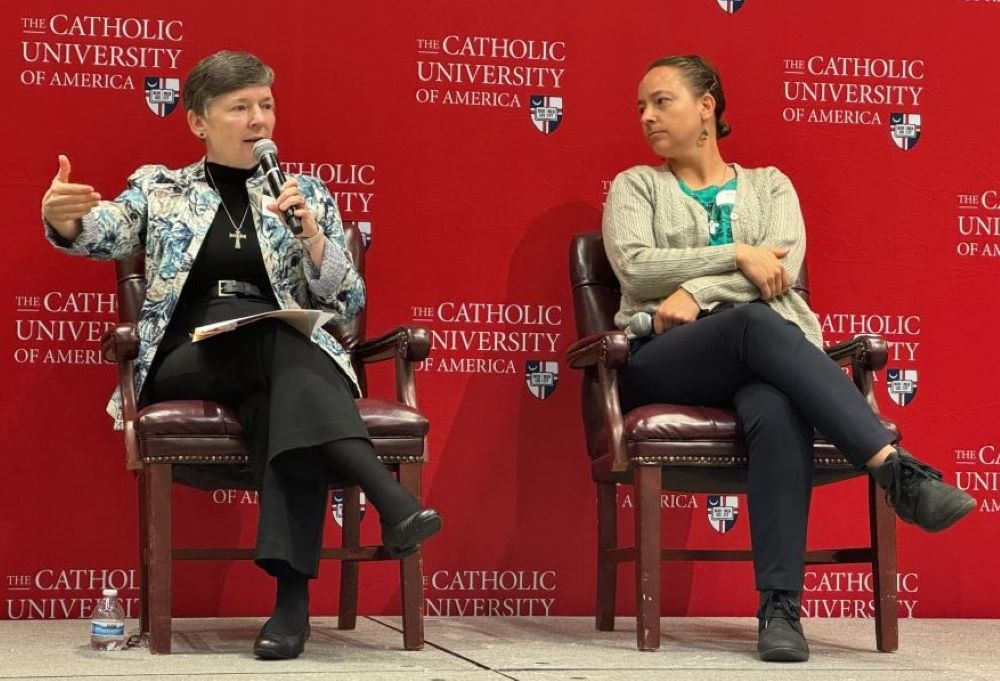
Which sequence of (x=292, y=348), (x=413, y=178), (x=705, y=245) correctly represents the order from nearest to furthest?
(x=292, y=348)
(x=705, y=245)
(x=413, y=178)

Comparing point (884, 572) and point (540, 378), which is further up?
point (540, 378)

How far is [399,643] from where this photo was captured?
11.5 feet

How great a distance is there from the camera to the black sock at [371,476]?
3.06 metres

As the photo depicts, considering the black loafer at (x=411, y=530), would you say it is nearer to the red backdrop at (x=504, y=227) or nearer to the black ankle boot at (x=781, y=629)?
the black ankle boot at (x=781, y=629)

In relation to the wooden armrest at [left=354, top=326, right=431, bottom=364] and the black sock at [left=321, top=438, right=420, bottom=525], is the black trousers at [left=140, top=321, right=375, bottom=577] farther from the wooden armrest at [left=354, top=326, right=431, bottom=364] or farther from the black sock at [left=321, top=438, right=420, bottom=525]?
the wooden armrest at [left=354, top=326, right=431, bottom=364]

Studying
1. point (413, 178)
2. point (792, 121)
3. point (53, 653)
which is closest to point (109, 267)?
point (413, 178)

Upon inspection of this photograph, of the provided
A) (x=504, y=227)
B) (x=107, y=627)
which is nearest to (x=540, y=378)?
(x=504, y=227)

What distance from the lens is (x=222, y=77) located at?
3.51 m

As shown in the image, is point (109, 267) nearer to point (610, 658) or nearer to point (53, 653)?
point (53, 653)

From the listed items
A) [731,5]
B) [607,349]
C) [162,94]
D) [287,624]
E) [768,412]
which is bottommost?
[287,624]

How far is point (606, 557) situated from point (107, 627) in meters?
1.38

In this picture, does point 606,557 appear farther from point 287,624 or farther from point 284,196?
point 284,196

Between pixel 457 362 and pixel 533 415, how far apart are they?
28cm

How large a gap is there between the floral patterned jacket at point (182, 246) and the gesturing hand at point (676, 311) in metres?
0.78
